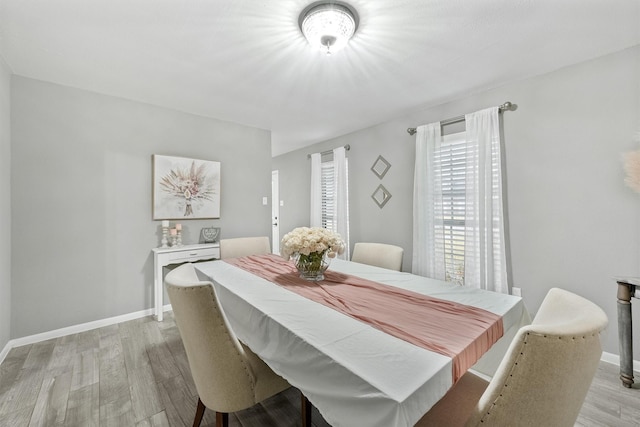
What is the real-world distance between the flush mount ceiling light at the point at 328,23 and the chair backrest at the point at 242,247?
6.53ft

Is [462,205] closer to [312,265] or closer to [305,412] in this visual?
[312,265]

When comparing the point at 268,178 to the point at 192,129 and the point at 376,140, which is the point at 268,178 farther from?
the point at 376,140

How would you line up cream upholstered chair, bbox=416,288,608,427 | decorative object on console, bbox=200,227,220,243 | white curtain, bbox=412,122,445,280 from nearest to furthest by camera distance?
cream upholstered chair, bbox=416,288,608,427 < white curtain, bbox=412,122,445,280 < decorative object on console, bbox=200,227,220,243

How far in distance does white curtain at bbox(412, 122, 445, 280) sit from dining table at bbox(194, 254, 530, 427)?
4.48 ft

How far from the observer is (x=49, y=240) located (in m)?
2.47

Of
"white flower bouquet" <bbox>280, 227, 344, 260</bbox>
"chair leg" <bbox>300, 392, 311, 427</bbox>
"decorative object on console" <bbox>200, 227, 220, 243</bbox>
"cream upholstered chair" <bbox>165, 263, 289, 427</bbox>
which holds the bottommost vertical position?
"chair leg" <bbox>300, 392, 311, 427</bbox>

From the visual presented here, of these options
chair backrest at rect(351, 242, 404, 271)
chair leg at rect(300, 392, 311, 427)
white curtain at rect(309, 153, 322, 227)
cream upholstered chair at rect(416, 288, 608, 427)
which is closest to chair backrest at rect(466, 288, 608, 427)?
cream upholstered chair at rect(416, 288, 608, 427)

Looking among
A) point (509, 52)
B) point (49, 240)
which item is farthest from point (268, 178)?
point (509, 52)

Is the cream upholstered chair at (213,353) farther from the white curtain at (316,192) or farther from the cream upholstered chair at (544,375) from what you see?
the white curtain at (316,192)

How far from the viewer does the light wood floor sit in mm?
1509

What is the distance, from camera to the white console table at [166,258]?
2.83 metres

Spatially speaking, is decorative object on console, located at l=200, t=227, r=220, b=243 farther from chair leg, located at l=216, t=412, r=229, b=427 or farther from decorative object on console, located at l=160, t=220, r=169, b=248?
chair leg, located at l=216, t=412, r=229, b=427

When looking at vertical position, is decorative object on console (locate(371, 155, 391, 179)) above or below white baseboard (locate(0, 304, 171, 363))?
above

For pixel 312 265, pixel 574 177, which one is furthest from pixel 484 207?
pixel 312 265
